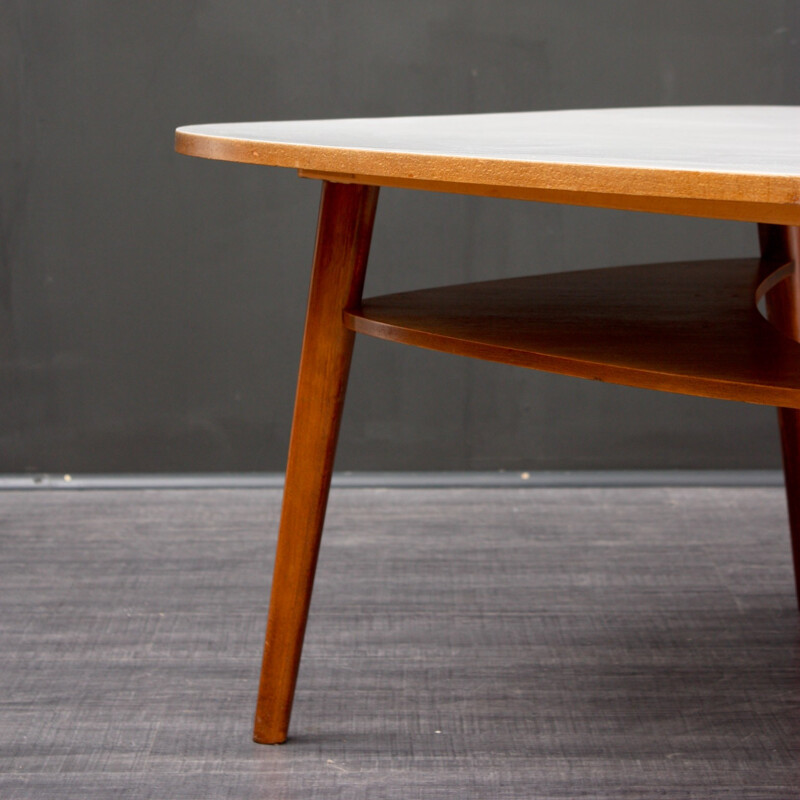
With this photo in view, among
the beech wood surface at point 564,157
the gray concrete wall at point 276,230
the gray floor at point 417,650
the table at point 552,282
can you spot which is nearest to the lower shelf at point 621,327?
the table at point 552,282

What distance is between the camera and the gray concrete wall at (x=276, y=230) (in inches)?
71.6

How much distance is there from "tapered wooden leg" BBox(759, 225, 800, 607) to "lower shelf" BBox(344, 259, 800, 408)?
0.13ft

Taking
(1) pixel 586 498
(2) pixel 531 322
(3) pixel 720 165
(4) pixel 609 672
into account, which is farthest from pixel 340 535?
(3) pixel 720 165

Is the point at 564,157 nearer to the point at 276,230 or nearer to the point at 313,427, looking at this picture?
the point at 313,427

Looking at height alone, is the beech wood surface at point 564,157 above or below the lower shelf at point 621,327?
above

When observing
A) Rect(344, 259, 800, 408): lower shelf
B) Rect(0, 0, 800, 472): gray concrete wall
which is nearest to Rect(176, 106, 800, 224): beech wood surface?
Rect(344, 259, 800, 408): lower shelf

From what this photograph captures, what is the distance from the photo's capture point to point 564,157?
2.02 ft

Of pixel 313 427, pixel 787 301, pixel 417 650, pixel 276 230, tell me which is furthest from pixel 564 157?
pixel 276 230

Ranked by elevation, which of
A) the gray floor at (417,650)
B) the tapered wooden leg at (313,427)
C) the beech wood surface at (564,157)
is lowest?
the gray floor at (417,650)

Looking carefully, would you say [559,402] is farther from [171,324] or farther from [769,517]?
[171,324]

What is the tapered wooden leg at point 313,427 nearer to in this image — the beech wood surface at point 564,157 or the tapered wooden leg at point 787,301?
the beech wood surface at point 564,157

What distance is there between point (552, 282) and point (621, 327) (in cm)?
20

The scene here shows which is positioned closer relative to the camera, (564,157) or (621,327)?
(564,157)

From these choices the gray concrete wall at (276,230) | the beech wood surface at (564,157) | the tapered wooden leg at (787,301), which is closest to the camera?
the beech wood surface at (564,157)
